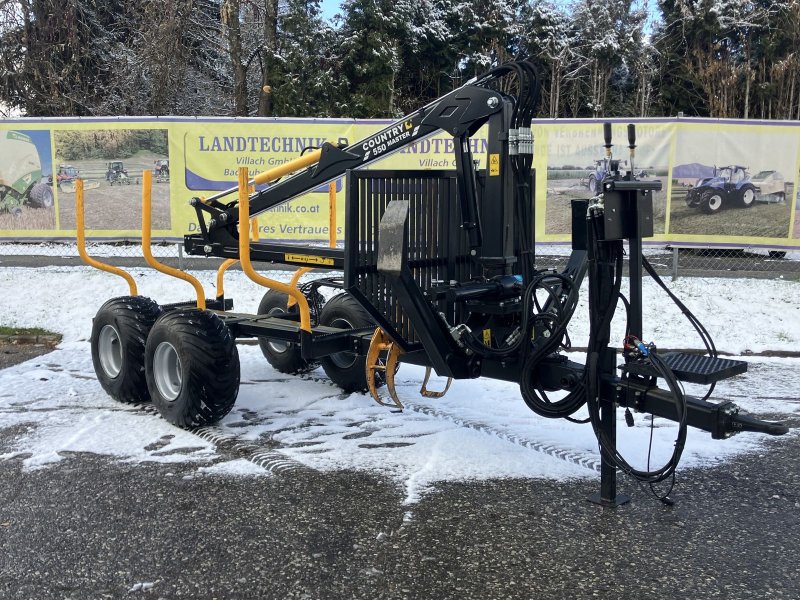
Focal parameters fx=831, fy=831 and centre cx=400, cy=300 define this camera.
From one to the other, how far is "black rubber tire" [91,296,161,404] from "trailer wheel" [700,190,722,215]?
724cm

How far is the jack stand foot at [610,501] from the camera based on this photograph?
4.49 meters

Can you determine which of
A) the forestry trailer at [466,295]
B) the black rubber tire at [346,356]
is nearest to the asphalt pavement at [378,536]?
the forestry trailer at [466,295]

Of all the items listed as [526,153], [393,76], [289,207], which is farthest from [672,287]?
[393,76]

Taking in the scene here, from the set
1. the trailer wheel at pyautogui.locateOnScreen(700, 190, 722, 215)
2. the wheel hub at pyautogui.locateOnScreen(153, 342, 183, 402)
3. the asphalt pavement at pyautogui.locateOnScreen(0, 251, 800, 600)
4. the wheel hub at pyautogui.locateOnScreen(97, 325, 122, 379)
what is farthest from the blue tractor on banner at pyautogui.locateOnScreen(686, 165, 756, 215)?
the wheel hub at pyautogui.locateOnScreen(97, 325, 122, 379)

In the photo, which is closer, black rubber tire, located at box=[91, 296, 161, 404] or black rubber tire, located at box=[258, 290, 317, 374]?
black rubber tire, located at box=[91, 296, 161, 404]

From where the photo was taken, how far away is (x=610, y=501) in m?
4.50

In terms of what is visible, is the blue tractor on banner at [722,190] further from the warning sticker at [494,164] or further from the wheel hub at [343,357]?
the warning sticker at [494,164]

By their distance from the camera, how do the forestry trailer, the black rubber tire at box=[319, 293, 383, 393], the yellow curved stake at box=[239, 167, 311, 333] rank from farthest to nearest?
the black rubber tire at box=[319, 293, 383, 393]
the yellow curved stake at box=[239, 167, 311, 333]
the forestry trailer

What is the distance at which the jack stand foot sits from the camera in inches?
177

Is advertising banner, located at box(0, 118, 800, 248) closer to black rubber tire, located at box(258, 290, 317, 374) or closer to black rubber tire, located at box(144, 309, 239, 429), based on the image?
black rubber tire, located at box(258, 290, 317, 374)

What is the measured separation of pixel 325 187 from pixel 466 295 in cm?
635

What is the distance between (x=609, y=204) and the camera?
4.15 meters

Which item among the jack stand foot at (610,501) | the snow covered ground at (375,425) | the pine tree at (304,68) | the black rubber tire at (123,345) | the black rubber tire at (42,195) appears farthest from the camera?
the pine tree at (304,68)

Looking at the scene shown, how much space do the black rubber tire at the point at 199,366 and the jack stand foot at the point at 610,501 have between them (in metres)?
2.60
